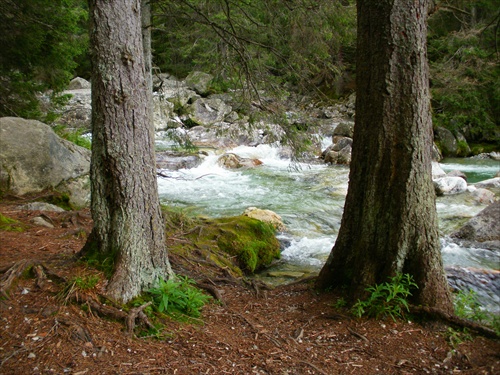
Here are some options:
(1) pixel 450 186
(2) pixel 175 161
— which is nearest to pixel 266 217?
(1) pixel 450 186

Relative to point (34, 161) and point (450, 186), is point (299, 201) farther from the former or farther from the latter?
point (34, 161)

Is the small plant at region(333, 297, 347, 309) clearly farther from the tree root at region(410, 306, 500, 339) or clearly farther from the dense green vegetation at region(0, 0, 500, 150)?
the dense green vegetation at region(0, 0, 500, 150)

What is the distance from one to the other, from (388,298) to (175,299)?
1.80 metres

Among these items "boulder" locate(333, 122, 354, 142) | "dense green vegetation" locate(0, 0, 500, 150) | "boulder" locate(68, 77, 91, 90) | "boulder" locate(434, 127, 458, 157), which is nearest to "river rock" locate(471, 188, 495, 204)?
"dense green vegetation" locate(0, 0, 500, 150)

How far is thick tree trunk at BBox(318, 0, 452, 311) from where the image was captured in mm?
3444

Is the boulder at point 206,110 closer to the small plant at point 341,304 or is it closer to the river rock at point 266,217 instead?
the river rock at point 266,217

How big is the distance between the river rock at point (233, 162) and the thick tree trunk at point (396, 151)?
12.6 metres

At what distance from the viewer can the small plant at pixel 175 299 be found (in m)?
3.35

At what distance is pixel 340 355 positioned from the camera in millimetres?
3133

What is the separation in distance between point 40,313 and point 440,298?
3224 millimetres

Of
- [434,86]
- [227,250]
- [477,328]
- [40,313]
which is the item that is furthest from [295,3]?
[434,86]

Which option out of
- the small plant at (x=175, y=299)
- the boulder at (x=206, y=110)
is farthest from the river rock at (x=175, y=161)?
the small plant at (x=175, y=299)

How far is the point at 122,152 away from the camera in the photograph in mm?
3201

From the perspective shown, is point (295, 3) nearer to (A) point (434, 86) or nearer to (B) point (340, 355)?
(B) point (340, 355)
